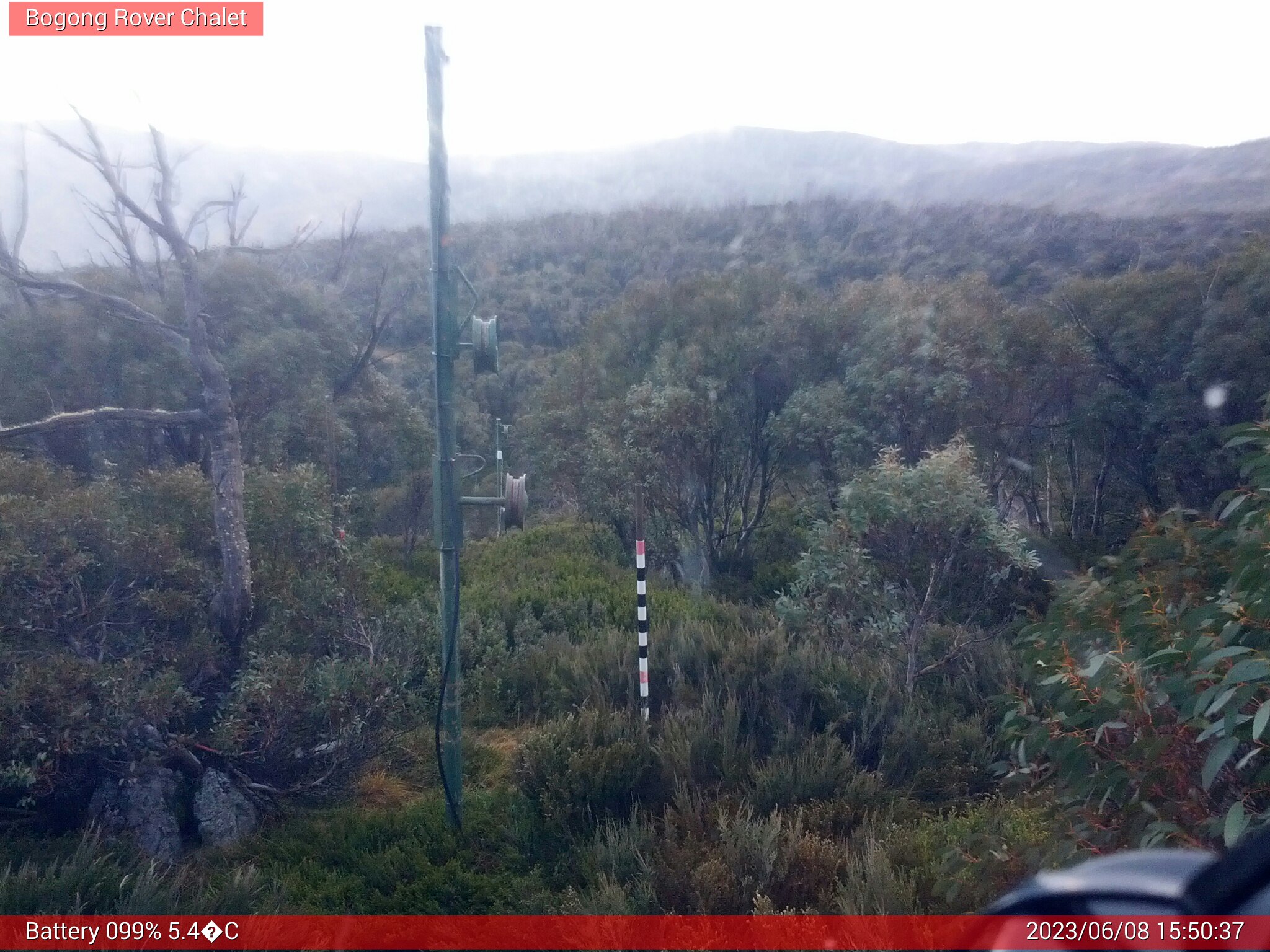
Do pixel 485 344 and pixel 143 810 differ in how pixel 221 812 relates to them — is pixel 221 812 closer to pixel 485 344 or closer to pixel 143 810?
pixel 143 810

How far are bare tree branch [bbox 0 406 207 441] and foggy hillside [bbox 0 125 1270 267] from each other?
101 inches

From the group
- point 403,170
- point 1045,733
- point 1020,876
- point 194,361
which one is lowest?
point 1020,876

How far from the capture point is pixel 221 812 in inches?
205

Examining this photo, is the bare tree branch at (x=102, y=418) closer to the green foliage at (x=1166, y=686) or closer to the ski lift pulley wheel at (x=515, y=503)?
the ski lift pulley wheel at (x=515, y=503)

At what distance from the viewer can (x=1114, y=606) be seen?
10.9ft

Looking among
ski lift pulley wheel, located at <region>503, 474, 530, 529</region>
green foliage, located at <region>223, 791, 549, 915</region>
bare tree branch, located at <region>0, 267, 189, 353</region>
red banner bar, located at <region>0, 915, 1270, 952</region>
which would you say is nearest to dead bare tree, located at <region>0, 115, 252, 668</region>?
bare tree branch, located at <region>0, 267, 189, 353</region>

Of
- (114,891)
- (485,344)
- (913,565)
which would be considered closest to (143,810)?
(114,891)

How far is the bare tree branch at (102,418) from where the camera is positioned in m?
5.39

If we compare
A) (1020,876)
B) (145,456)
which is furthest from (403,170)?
(1020,876)

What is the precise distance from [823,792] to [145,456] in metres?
8.72

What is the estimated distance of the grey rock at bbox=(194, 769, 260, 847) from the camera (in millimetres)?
5141

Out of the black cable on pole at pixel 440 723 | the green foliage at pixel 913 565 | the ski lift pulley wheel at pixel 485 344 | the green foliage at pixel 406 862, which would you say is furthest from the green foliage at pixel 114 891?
the green foliage at pixel 913 565

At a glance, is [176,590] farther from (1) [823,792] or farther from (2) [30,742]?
(1) [823,792]

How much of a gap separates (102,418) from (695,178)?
46658 millimetres
